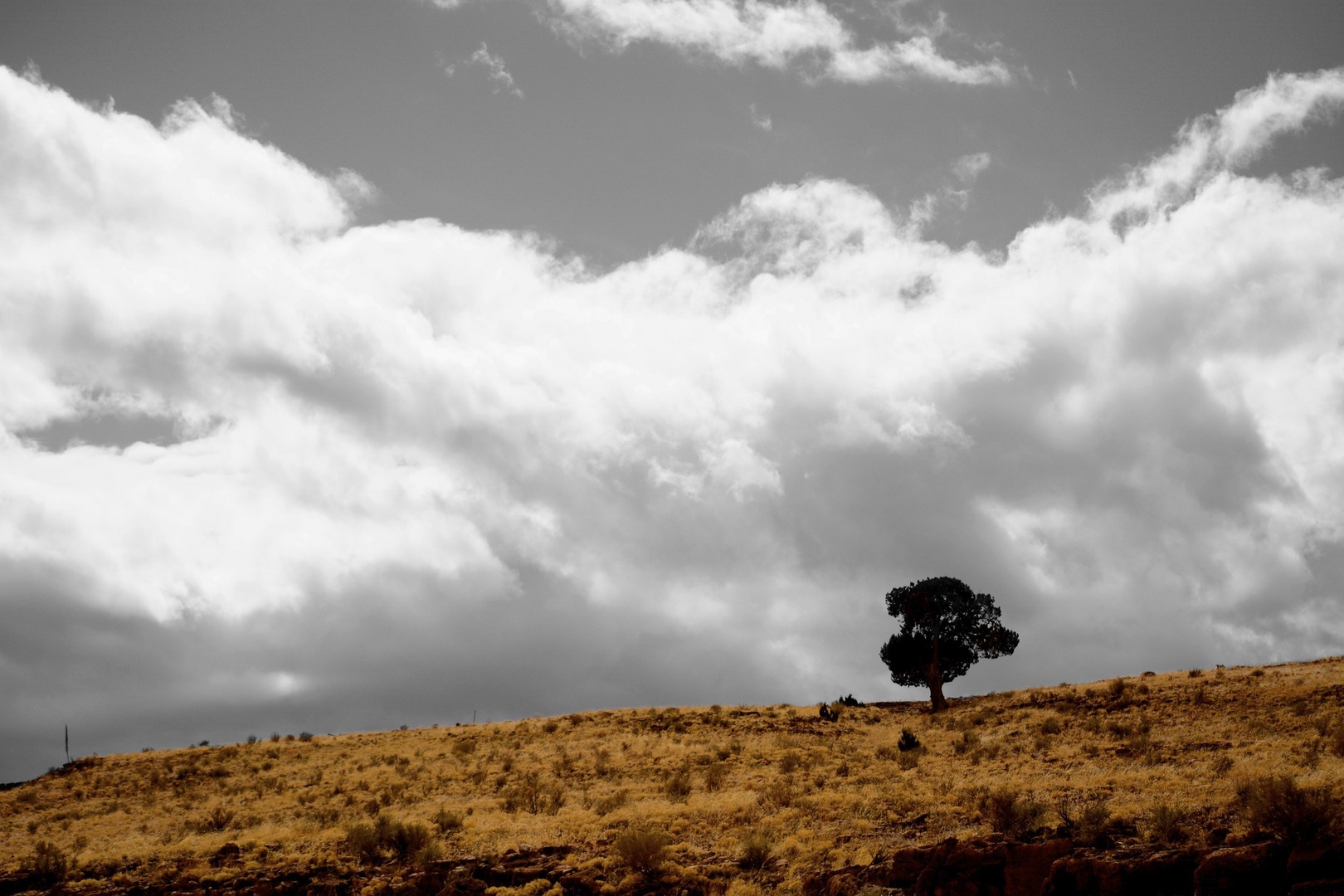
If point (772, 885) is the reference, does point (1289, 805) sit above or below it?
above

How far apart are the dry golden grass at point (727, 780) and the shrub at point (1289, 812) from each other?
39.8 inches

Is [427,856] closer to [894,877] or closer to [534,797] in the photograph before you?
[534,797]

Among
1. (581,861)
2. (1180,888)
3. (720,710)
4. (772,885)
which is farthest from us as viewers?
(720,710)

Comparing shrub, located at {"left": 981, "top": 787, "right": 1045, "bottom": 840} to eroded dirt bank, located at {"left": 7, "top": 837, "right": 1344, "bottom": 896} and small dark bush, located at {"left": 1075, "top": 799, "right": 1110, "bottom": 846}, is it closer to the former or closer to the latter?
small dark bush, located at {"left": 1075, "top": 799, "right": 1110, "bottom": 846}

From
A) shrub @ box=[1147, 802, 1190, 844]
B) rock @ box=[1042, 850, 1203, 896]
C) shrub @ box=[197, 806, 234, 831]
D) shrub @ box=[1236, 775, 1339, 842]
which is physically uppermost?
shrub @ box=[1236, 775, 1339, 842]

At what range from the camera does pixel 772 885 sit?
64.1 ft

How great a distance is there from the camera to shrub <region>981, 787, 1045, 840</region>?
1877 centimetres

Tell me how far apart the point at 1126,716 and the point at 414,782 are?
95.2ft

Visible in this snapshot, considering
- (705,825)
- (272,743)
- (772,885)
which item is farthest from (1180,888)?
(272,743)

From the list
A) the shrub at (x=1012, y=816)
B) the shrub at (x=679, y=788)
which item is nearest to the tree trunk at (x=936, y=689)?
the shrub at (x=679, y=788)

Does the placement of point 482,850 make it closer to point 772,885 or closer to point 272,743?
point 772,885

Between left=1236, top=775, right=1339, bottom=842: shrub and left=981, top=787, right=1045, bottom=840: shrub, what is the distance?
4132 mm

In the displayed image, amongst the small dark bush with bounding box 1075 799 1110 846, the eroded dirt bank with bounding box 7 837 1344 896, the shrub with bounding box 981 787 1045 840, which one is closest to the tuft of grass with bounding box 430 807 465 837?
the eroded dirt bank with bounding box 7 837 1344 896

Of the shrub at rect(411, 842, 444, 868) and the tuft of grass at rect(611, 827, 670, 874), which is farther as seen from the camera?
the shrub at rect(411, 842, 444, 868)
